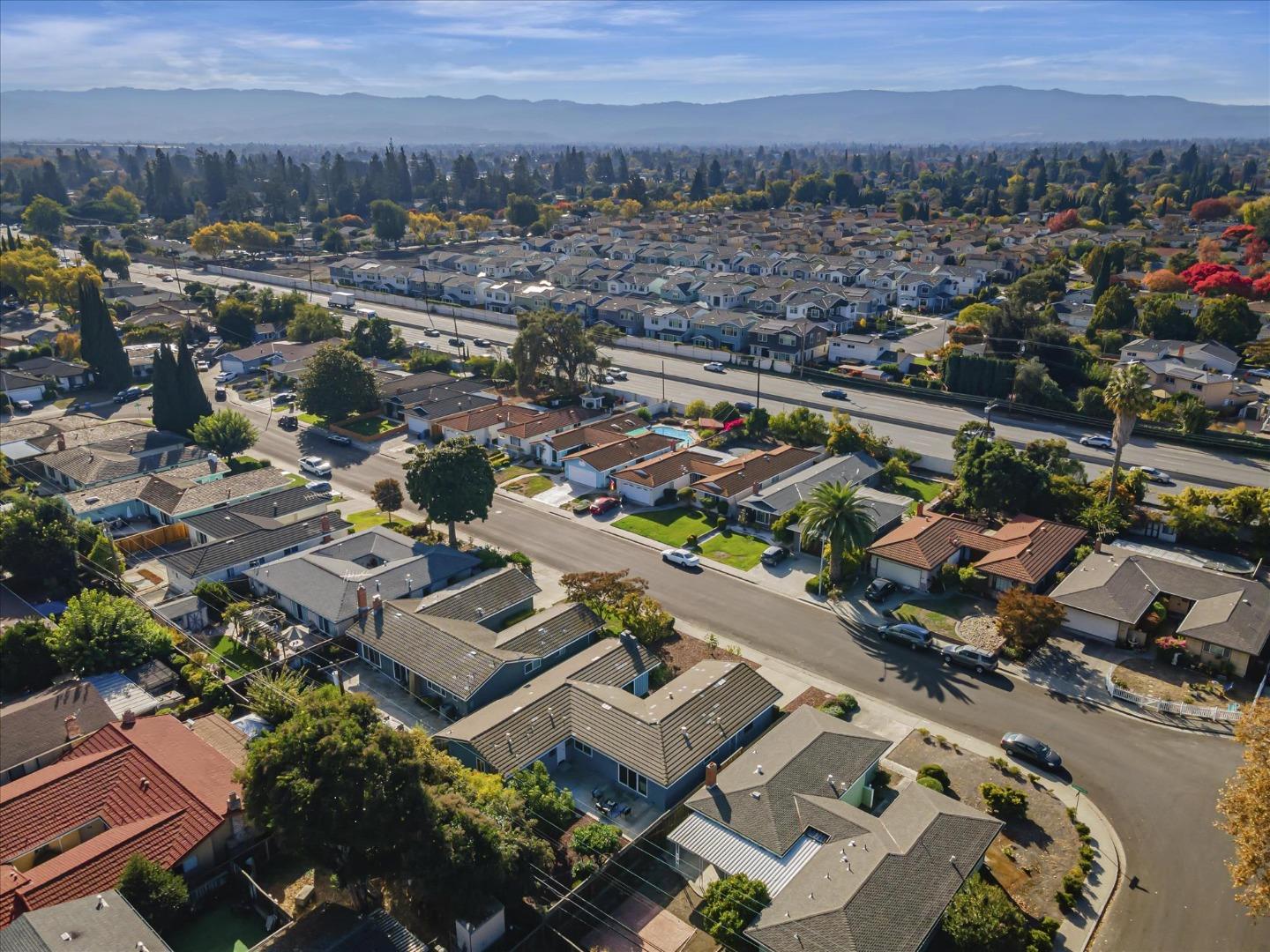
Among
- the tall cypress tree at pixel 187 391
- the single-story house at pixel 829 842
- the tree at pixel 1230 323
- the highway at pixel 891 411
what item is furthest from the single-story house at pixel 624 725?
the tree at pixel 1230 323

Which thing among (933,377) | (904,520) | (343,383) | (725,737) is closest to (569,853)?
(725,737)

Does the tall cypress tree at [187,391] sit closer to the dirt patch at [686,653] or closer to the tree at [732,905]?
the dirt patch at [686,653]

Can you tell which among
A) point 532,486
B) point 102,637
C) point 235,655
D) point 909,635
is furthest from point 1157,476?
point 102,637

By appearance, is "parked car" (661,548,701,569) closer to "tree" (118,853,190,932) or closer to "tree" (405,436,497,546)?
"tree" (405,436,497,546)

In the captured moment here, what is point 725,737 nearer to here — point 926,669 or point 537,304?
point 926,669

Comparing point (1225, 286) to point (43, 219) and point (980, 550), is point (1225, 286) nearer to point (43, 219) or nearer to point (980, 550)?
point (980, 550)

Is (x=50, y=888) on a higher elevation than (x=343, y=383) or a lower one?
lower
